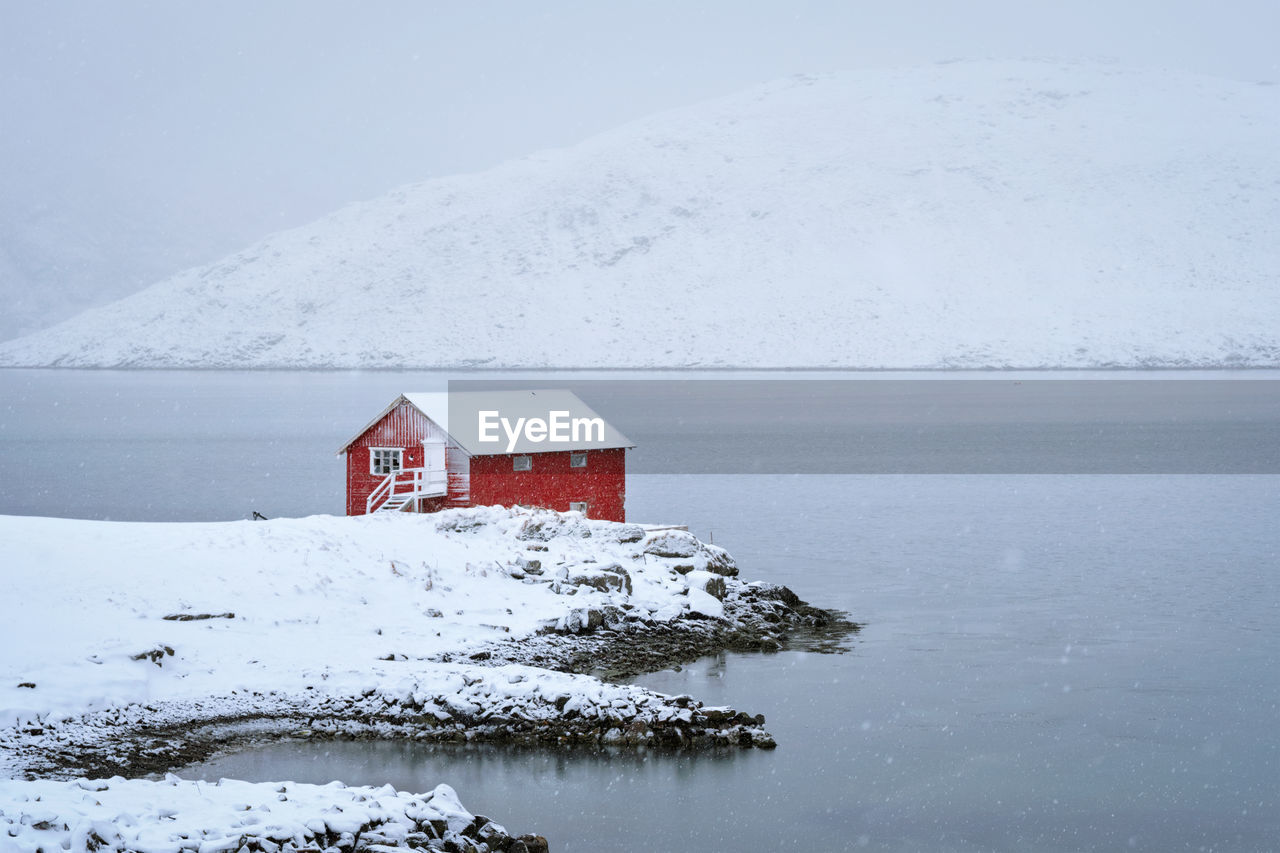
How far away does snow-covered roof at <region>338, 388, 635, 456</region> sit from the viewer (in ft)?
108

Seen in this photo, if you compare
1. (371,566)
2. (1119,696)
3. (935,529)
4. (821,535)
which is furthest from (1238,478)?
(371,566)

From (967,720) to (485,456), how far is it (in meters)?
15.0

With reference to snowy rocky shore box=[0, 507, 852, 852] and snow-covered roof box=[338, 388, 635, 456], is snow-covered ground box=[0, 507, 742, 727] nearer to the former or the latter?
snowy rocky shore box=[0, 507, 852, 852]

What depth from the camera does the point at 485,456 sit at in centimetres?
3259

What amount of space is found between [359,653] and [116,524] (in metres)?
8.63

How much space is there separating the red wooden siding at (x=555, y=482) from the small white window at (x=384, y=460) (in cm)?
234

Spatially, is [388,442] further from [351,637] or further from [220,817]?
[220,817]

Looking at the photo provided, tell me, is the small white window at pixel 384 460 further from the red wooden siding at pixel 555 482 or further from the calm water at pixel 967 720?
the calm water at pixel 967 720

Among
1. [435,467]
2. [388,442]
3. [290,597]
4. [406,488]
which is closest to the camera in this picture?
[290,597]

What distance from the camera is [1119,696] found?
75.8ft


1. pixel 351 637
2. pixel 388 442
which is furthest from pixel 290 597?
pixel 388 442

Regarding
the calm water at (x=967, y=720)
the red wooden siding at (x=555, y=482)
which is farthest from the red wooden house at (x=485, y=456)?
the calm water at (x=967, y=720)

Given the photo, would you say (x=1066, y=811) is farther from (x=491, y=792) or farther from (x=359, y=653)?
(x=359, y=653)

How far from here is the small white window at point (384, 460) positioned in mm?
33625
